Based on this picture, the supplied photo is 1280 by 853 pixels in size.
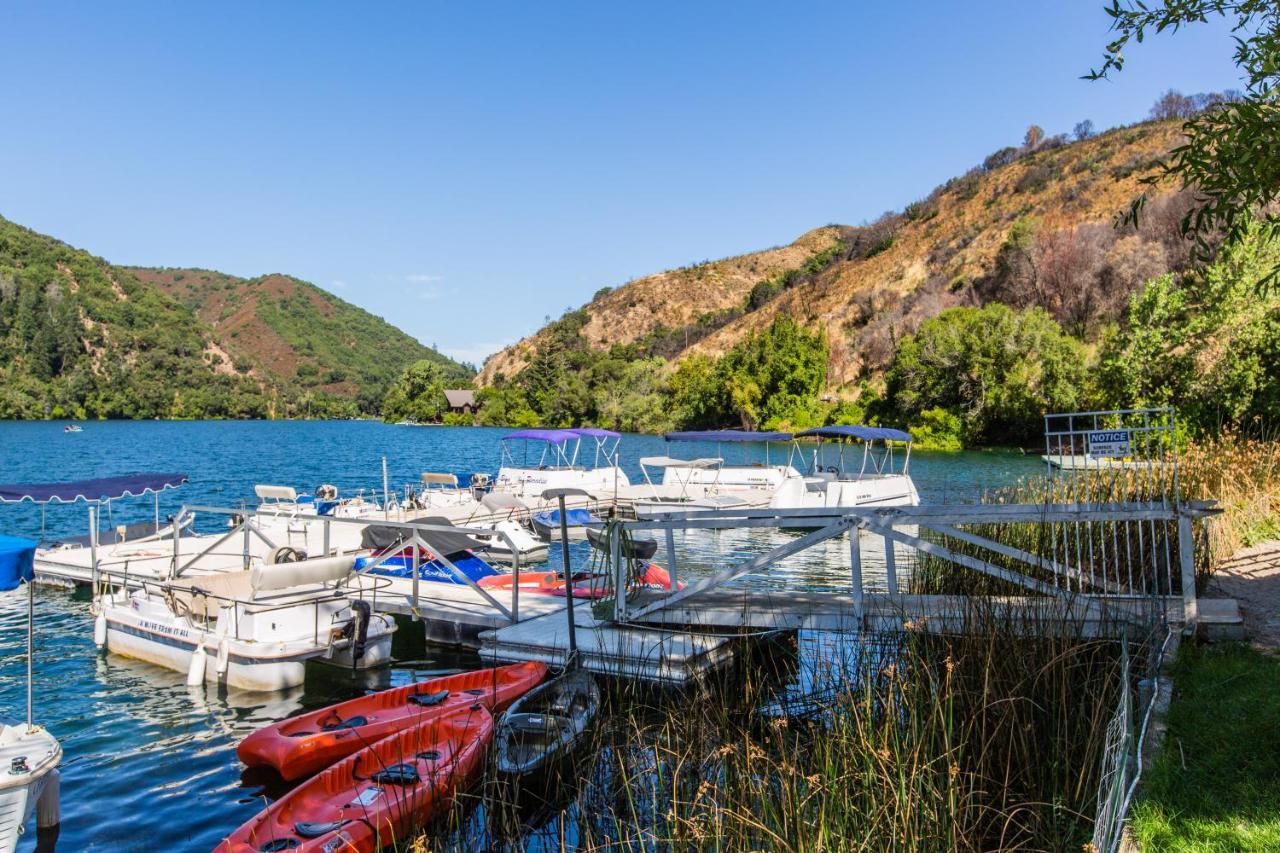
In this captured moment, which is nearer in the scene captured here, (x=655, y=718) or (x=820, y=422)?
(x=655, y=718)

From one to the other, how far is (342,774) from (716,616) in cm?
500

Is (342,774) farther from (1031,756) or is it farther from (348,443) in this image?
(348,443)

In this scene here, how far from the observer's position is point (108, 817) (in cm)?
791

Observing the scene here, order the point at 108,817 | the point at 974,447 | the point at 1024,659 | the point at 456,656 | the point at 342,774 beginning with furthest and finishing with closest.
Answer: the point at 974,447 < the point at 456,656 < the point at 108,817 < the point at 342,774 < the point at 1024,659

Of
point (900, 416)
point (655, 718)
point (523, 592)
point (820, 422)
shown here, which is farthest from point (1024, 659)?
point (820, 422)

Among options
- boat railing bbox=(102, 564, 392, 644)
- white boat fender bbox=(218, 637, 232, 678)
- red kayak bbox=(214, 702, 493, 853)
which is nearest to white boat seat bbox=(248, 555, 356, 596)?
boat railing bbox=(102, 564, 392, 644)

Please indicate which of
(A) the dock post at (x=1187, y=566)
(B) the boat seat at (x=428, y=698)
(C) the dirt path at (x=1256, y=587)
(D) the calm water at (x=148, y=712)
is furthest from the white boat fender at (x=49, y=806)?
(C) the dirt path at (x=1256, y=587)

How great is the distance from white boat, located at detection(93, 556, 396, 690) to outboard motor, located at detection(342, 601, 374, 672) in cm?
1

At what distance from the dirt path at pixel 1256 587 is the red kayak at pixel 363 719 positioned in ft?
24.7

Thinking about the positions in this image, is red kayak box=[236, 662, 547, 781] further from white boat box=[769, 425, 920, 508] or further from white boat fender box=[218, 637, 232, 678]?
white boat box=[769, 425, 920, 508]

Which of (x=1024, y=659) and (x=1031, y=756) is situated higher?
(x=1024, y=659)

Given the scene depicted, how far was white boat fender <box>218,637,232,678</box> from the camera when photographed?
37.5 feet

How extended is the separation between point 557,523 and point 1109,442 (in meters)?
→ 17.0

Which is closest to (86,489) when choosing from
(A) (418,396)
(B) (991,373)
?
(B) (991,373)
